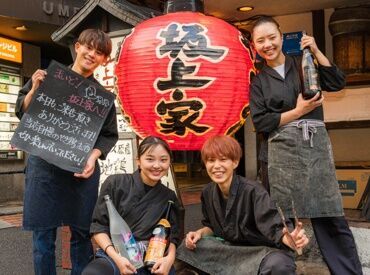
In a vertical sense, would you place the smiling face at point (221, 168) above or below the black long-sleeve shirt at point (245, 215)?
above

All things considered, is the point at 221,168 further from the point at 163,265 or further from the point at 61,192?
the point at 61,192

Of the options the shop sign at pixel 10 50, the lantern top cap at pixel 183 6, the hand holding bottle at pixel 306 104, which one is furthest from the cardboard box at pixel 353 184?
the shop sign at pixel 10 50

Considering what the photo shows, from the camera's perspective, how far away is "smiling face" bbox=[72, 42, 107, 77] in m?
3.30

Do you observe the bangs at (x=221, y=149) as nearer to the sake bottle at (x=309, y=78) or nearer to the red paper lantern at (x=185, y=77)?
the red paper lantern at (x=185, y=77)

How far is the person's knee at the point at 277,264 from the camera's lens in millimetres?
2775

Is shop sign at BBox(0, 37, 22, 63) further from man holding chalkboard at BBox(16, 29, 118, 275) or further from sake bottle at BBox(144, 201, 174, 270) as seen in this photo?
sake bottle at BBox(144, 201, 174, 270)

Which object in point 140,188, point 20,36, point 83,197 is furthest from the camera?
point 20,36

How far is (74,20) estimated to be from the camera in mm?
4980

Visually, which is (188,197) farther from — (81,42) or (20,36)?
(81,42)

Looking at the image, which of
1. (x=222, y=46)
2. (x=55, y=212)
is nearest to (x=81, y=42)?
(x=222, y=46)

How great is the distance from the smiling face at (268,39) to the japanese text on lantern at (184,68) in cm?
26

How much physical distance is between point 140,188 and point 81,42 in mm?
1140

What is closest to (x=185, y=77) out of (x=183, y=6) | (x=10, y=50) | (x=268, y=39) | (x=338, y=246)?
(x=268, y=39)

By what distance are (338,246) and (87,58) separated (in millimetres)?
2379
